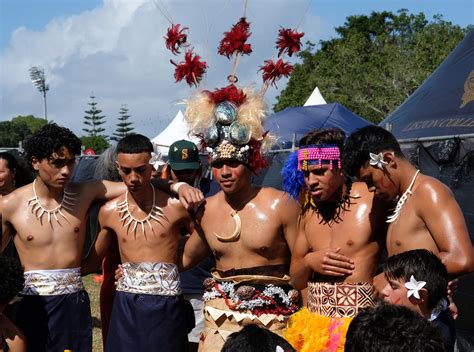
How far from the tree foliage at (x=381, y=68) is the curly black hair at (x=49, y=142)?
22.9 metres

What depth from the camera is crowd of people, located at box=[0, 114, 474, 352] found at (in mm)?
3520

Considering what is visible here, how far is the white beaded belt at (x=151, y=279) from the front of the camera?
14.4 ft

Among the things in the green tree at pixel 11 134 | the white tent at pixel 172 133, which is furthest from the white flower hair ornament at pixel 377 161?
the green tree at pixel 11 134

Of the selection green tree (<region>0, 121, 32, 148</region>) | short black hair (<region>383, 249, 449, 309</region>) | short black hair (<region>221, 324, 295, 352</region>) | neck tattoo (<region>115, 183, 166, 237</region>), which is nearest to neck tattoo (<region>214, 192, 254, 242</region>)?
neck tattoo (<region>115, 183, 166, 237</region>)

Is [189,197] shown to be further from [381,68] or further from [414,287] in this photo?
[381,68]

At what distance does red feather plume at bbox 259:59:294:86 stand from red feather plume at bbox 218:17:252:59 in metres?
0.15

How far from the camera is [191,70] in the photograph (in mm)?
4516

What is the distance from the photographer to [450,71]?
29.8ft

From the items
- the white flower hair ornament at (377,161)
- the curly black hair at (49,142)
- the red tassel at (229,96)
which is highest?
the red tassel at (229,96)

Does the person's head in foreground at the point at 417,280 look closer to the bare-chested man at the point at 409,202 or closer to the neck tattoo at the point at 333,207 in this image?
the bare-chested man at the point at 409,202

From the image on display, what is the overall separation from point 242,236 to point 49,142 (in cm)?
134

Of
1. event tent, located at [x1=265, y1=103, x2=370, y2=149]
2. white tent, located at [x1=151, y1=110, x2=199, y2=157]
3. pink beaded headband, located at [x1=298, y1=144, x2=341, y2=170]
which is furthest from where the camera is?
white tent, located at [x1=151, y1=110, x2=199, y2=157]

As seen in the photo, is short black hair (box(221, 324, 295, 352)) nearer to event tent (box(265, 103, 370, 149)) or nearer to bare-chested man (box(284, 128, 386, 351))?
bare-chested man (box(284, 128, 386, 351))

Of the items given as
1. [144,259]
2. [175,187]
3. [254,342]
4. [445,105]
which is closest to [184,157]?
[175,187]
